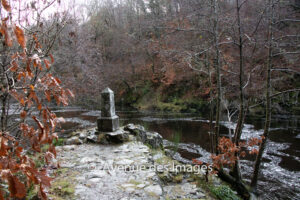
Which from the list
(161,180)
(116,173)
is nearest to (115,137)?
(116,173)

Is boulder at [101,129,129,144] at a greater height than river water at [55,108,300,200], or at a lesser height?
greater

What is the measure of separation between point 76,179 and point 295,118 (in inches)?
559

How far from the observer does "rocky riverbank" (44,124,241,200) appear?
3627 mm

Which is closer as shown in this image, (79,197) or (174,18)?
(79,197)

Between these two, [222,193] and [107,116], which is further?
[107,116]

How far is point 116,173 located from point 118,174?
0.22 ft

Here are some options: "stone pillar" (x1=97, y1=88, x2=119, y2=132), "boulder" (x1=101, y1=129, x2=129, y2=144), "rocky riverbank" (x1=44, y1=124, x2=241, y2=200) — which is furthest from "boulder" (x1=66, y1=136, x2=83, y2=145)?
"boulder" (x1=101, y1=129, x2=129, y2=144)

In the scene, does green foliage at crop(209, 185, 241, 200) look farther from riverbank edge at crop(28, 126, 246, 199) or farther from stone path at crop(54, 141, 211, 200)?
stone path at crop(54, 141, 211, 200)

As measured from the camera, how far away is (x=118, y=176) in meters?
4.27

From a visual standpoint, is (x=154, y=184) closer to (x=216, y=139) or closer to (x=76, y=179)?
(x=76, y=179)

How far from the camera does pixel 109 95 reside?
6.86 meters

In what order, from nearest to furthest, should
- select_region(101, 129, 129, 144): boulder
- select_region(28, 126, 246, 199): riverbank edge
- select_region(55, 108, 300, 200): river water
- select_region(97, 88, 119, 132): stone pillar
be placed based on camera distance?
→ select_region(28, 126, 246, 199): riverbank edge < select_region(55, 108, 300, 200): river water < select_region(101, 129, 129, 144): boulder < select_region(97, 88, 119, 132): stone pillar

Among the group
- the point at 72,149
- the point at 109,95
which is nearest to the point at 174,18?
the point at 109,95

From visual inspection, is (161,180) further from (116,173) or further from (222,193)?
(222,193)
